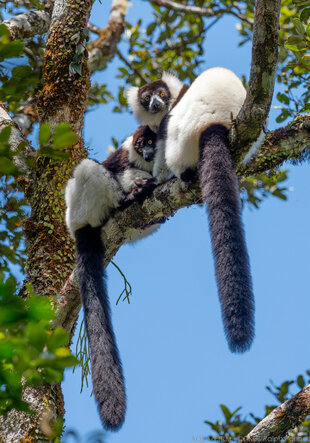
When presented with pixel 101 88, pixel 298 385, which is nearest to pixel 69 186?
pixel 298 385

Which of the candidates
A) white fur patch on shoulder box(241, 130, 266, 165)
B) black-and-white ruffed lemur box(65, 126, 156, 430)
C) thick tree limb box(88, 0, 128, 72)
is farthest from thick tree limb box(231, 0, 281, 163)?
thick tree limb box(88, 0, 128, 72)

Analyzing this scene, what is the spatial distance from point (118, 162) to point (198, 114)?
160cm

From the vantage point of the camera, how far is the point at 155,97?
18.7 ft

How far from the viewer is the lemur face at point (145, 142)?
17.3 ft

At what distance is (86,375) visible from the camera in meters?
4.76

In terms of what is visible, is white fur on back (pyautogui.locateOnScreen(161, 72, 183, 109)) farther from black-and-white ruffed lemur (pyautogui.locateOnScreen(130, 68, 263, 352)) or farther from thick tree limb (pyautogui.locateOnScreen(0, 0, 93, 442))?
black-and-white ruffed lemur (pyautogui.locateOnScreen(130, 68, 263, 352))

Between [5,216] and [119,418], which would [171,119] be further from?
[119,418]

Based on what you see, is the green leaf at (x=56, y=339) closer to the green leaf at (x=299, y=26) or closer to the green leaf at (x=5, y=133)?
the green leaf at (x=5, y=133)

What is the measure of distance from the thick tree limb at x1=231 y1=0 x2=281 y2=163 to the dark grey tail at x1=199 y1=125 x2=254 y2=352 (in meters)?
0.31

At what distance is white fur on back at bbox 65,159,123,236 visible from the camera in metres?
4.92

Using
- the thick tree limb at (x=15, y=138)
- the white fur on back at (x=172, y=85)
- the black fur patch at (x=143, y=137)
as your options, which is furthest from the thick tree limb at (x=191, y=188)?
the white fur on back at (x=172, y=85)

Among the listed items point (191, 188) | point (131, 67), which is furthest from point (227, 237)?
point (131, 67)

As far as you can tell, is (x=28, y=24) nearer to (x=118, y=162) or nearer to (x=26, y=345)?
(x=118, y=162)

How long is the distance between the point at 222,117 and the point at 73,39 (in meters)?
2.10
